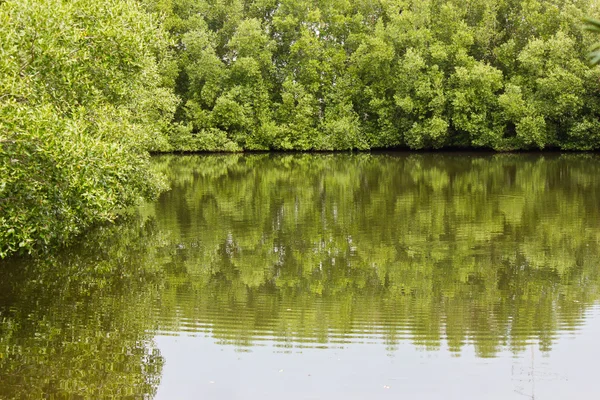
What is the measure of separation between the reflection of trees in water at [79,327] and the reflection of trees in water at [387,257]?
1.13 meters

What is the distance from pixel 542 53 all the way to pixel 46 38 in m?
57.6

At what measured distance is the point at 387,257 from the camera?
70.4ft

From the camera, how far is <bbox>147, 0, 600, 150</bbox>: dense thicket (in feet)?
211

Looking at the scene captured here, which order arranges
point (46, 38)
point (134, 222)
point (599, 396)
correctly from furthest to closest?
point (134, 222)
point (46, 38)
point (599, 396)

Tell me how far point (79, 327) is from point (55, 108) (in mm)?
5211

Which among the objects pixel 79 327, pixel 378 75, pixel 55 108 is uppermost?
pixel 378 75

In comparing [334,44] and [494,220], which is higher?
[334,44]

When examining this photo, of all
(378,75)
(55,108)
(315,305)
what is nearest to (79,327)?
(55,108)

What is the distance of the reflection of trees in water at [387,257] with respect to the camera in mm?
14883

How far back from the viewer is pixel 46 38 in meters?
14.4

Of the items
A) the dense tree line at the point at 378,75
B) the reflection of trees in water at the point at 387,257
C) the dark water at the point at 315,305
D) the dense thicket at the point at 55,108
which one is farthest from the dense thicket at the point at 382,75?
the dense thicket at the point at 55,108

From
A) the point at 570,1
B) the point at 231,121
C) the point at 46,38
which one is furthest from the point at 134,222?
the point at 570,1

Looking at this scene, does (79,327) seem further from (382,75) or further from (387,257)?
(382,75)

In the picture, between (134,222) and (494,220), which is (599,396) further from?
(134,222)
